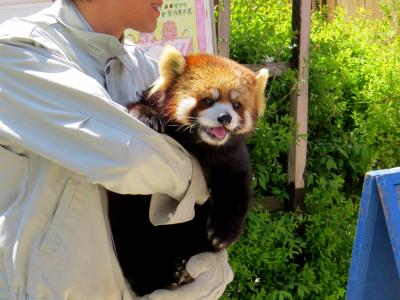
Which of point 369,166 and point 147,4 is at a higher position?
point 147,4

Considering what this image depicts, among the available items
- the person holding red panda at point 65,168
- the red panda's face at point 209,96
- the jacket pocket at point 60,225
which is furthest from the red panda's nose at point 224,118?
the jacket pocket at point 60,225

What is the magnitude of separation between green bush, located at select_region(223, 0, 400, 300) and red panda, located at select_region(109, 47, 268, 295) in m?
1.63

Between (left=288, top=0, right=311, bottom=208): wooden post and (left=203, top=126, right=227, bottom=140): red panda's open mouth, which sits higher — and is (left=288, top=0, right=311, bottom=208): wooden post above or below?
below

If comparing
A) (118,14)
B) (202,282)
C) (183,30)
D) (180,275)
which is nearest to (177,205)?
(202,282)

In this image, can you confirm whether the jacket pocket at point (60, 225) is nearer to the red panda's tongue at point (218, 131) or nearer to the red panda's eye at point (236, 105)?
the red panda's tongue at point (218, 131)

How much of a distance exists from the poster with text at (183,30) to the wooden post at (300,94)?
0.63m

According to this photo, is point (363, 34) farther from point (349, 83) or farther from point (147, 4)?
point (147, 4)

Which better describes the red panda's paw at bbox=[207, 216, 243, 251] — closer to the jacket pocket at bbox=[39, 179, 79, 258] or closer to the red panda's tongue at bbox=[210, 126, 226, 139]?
the red panda's tongue at bbox=[210, 126, 226, 139]

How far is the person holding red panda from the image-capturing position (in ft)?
5.26

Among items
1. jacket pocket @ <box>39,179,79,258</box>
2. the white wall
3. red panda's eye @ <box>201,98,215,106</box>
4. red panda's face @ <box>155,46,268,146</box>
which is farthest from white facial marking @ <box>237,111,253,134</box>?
the white wall

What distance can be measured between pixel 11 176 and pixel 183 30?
2096mm

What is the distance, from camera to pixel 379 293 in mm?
2346

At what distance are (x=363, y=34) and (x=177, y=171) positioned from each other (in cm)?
342

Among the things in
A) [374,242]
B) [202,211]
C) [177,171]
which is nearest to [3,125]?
[177,171]
